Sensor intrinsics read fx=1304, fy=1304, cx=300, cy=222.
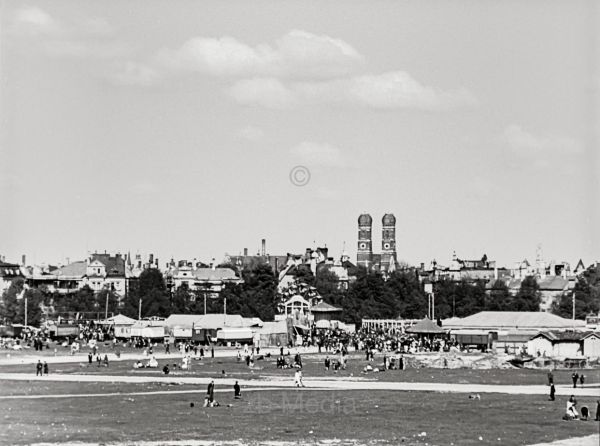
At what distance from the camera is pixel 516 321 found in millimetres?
120438

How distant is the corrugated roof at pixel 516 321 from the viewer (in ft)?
384

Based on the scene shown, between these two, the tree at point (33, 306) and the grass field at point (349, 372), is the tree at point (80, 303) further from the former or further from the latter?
the grass field at point (349, 372)

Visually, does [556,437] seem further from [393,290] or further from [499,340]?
[393,290]

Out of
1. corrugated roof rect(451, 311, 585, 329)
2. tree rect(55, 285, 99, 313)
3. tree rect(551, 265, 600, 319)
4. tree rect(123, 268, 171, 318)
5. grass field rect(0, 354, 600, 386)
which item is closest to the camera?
grass field rect(0, 354, 600, 386)

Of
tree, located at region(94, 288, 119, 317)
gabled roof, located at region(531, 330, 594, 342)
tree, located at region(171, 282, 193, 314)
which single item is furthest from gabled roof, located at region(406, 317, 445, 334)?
tree, located at region(94, 288, 119, 317)

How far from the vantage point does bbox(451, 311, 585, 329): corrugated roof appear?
11700 cm

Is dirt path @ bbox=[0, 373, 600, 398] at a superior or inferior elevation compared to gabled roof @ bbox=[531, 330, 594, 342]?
inferior

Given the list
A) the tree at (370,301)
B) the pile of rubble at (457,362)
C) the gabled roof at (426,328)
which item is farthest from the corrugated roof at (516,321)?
the tree at (370,301)

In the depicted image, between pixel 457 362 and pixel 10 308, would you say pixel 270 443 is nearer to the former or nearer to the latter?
pixel 457 362

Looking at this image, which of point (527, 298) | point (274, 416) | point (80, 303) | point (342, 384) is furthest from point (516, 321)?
point (274, 416)

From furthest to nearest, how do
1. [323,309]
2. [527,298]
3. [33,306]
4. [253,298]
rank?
[527,298] → [33,306] → [253,298] → [323,309]

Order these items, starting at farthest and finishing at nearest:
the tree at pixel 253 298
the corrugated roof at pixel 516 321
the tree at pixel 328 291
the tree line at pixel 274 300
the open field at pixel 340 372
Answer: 1. the tree at pixel 328 291
2. the tree line at pixel 274 300
3. the tree at pixel 253 298
4. the corrugated roof at pixel 516 321
5. the open field at pixel 340 372

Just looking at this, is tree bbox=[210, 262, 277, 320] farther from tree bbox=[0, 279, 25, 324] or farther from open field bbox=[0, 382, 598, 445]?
open field bbox=[0, 382, 598, 445]

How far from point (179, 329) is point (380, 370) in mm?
46954
